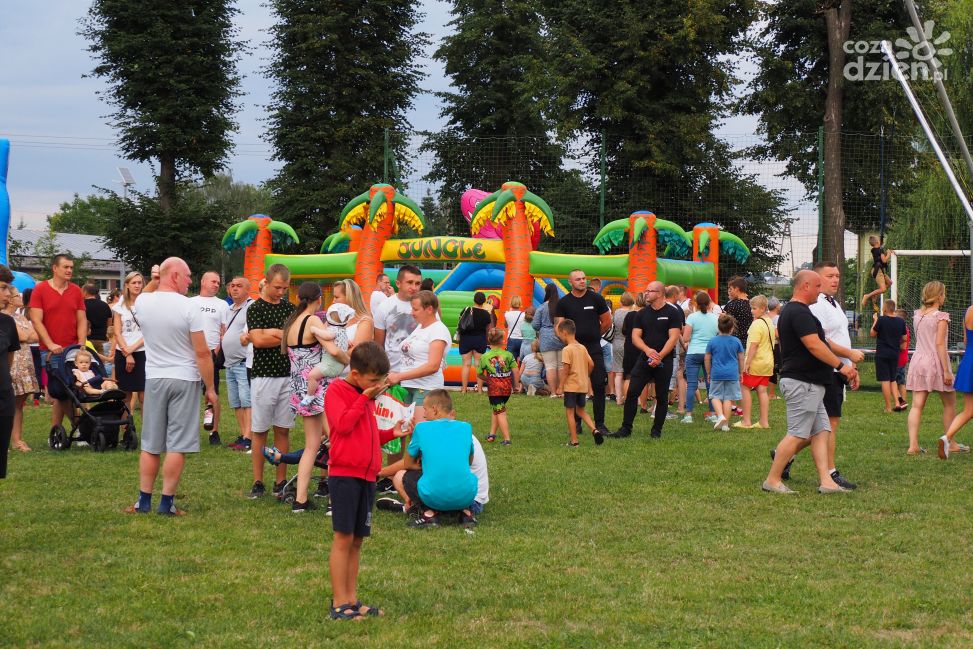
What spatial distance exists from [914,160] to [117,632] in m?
21.6

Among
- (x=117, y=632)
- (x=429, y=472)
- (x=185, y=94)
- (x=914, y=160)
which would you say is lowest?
(x=117, y=632)

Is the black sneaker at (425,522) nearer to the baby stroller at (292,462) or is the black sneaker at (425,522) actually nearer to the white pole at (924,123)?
the baby stroller at (292,462)

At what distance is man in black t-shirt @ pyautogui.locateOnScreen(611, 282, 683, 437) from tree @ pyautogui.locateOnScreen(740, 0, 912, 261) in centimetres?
1100

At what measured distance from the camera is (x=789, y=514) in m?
7.27

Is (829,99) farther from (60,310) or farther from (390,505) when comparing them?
(390,505)

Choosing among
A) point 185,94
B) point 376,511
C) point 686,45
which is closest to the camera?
point 376,511

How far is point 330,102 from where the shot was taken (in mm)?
37594

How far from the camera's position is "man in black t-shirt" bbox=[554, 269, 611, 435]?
11.6 metres

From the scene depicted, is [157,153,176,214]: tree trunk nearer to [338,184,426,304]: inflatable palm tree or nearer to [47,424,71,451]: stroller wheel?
[338,184,426,304]: inflatable palm tree

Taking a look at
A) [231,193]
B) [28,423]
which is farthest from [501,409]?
[231,193]

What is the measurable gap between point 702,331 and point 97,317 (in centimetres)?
778

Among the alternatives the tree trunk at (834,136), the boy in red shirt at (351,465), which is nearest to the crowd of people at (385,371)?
the boy in red shirt at (351,465)

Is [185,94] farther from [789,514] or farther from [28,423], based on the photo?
[789,514]

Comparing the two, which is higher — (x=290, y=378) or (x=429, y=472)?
(x=290, y=378)
